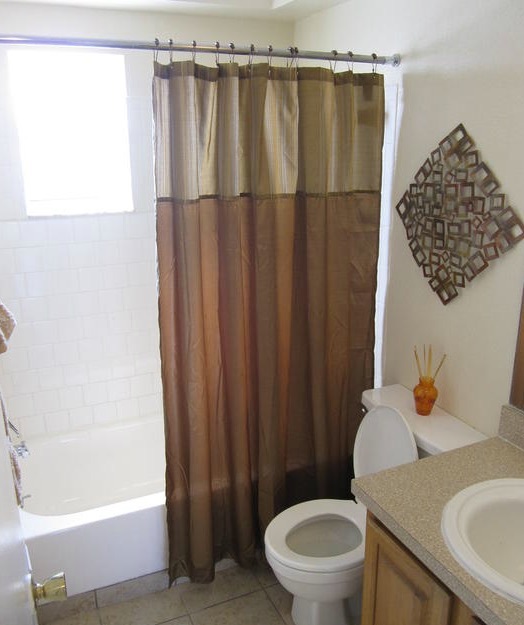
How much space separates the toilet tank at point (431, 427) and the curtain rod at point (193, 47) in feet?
4.33

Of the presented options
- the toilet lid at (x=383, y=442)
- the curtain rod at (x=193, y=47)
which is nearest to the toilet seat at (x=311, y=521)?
the toilet lid at (x=383, y=442)

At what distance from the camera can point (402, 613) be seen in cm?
142

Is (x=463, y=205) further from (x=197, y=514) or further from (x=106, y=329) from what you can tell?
(x=106, y=329)

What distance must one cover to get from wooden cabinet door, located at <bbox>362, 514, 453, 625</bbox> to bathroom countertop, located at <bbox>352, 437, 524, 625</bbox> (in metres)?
0.05

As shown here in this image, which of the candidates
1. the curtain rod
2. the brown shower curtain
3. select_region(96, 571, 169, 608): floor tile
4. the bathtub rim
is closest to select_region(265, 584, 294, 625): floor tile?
the brown shower curtain

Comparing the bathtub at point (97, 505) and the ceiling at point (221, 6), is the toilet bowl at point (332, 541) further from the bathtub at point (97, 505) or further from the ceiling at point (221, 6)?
the ceiling at point (221, 6)

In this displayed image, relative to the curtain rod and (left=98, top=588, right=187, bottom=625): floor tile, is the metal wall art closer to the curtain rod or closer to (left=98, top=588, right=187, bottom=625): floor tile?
the curtain rod

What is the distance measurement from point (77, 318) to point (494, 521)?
2261 millimetres

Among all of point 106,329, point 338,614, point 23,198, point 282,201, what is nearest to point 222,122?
point 282,201

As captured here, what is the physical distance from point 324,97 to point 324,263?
634 mm

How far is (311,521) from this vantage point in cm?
220

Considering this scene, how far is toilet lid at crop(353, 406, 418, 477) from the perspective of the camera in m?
1.98

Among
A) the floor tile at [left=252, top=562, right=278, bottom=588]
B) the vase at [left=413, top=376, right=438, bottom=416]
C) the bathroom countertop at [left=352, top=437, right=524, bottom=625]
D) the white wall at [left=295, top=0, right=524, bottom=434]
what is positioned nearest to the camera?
the bathroom countertop at [left=352, top=437, right=524, bottom=625]

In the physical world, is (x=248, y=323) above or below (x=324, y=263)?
below
